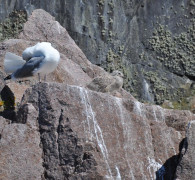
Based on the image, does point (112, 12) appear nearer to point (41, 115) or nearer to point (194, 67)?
point (194, 67)

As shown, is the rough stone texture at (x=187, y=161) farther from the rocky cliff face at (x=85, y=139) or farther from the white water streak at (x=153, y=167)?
the white water streak at (x=153, y=167)

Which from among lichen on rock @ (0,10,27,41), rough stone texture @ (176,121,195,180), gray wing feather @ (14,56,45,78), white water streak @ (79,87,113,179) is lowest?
rough stone texture @ (176,121,195,180)

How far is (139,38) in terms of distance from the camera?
50.5 feet

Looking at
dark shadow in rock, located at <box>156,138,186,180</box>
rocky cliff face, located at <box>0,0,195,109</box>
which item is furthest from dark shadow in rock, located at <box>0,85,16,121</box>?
rocky cliff face, located at <box>0,0,195,109</box>

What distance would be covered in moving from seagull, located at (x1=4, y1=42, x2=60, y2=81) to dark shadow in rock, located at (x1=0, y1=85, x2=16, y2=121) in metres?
0.24

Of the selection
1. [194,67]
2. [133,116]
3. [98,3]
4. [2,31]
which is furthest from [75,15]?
[133,116]

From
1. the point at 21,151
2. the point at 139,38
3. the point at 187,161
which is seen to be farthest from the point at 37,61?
the point at 139,38

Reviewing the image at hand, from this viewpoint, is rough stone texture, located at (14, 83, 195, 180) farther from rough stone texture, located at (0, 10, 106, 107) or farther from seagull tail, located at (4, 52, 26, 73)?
rough stone texture, located at (0, 10, 106, 107)

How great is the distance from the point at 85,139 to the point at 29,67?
5.92ft

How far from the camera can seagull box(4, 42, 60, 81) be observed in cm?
842

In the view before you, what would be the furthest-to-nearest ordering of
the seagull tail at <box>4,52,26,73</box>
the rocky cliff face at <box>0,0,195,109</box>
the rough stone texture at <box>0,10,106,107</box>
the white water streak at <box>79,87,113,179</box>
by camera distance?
the rocky cliff face at <box>0,0,195,109</box>, the rough stone texture at <box>0,10,106,107</box>, the seagull tail at <box>4,52,26,73</box>, the white water streak at <box>79,87,113,179</box>

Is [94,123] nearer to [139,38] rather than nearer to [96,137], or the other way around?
[96,137]

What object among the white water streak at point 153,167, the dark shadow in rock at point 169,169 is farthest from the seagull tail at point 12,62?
the dark shadow in rock at point 169,169

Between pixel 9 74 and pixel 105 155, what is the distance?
100 inches
